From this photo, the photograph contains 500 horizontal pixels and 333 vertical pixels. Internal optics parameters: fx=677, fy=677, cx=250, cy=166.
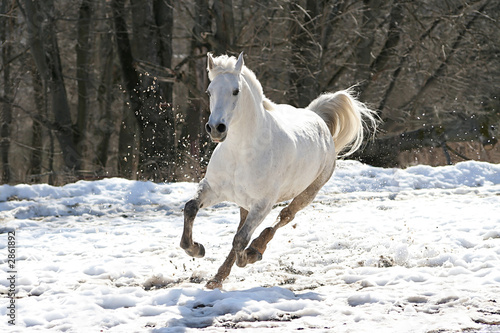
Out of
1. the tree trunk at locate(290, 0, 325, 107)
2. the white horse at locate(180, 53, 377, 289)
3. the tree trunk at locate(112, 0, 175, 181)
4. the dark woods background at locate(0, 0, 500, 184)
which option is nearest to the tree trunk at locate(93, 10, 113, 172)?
the dark woods background at locate(0, 0, 500, 184)

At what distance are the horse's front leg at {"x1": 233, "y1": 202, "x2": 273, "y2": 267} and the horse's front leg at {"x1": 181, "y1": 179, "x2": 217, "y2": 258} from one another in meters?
0.35

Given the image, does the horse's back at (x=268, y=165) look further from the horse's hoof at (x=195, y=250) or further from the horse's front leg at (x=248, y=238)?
the horse's hoof at (x=195, y=250)

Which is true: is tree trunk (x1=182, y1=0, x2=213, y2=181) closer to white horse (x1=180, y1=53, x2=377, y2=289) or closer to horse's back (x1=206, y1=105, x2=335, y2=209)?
horse's back (x1=206, y1=105, x2=335, y2=209)

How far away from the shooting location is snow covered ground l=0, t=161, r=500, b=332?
15.4 ft

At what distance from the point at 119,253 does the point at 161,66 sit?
827 cm

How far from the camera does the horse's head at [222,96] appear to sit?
496 centimetres

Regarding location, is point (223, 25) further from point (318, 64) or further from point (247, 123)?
point (247, 123)

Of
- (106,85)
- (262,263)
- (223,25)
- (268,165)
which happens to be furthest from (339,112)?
(106,85)

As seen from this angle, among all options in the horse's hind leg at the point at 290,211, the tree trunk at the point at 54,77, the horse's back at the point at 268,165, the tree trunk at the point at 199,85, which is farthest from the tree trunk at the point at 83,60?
the horse's back at the point at 268,165

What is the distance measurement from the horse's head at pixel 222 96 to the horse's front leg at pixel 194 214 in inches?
33.8

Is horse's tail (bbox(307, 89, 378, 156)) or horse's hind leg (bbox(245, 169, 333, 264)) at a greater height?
horse's tail (bbox(307, 89, 378, 156))

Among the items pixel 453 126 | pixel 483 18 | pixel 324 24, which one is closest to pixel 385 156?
pixel 453 126

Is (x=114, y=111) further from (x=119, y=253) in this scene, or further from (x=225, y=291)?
(x=225, y=291)

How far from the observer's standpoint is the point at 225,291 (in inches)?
217
